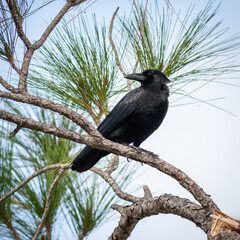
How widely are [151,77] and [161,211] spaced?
71 centimetres

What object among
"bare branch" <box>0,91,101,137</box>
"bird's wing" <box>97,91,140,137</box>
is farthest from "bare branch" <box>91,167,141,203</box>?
"bare branch" <box>0,91,101,137</box>

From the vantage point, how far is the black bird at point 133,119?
1722 millimetres

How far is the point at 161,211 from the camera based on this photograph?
128 cm

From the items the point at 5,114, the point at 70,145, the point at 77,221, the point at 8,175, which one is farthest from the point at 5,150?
the point at 5,114

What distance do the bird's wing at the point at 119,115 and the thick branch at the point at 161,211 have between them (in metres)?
0.36

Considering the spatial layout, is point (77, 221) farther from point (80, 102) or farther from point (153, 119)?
point (153, 119)

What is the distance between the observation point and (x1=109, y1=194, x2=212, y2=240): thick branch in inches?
45.0

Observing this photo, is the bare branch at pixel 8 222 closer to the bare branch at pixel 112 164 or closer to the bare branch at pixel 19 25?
the bare branch at pixel 112 164

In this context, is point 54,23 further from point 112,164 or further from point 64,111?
point 112,164

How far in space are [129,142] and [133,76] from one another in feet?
0.93

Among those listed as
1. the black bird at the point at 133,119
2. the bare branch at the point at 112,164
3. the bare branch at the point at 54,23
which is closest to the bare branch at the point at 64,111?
the bare branch at the point at 54,23

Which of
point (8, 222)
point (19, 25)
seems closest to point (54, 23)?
point (19, 25)

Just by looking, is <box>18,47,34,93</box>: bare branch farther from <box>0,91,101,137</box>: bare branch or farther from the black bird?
the black bird

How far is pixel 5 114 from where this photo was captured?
115 centimetres
